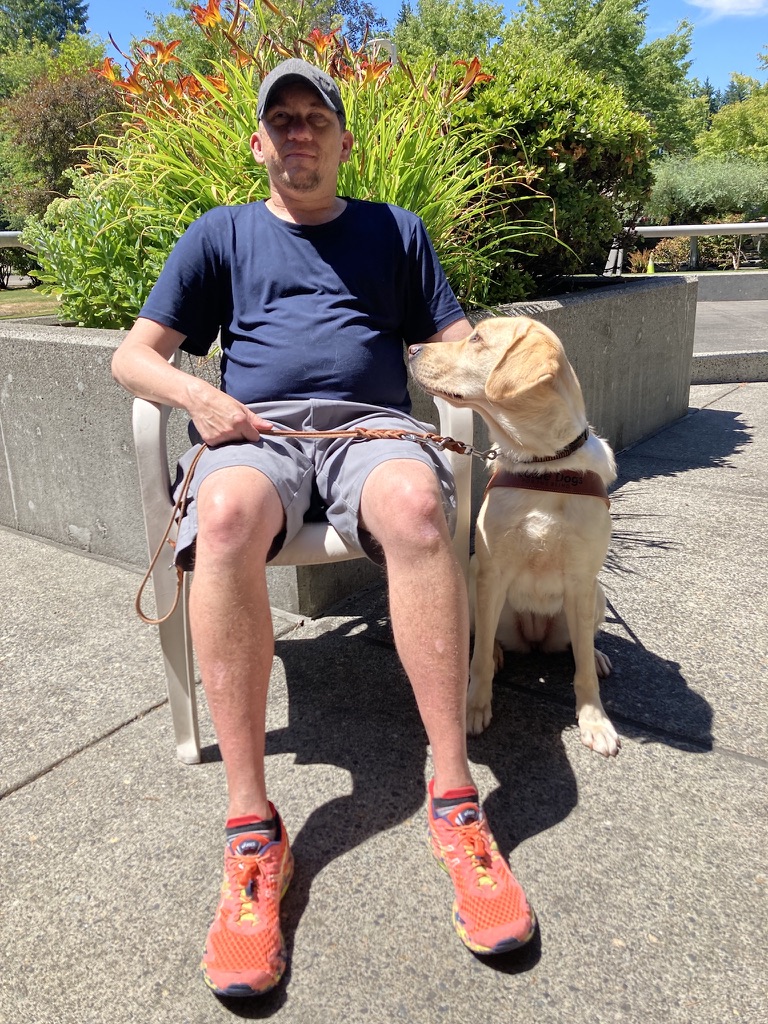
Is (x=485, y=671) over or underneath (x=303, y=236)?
underneath

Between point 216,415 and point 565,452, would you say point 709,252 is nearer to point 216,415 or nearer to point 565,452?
point 565,452

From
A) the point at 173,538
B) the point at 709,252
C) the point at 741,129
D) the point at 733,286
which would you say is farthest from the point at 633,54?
the point at 173,538

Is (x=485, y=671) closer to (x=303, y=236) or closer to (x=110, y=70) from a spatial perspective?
(x=303, y=236)

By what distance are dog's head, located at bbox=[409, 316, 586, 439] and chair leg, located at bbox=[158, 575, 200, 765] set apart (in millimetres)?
933

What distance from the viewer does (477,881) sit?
169 cm

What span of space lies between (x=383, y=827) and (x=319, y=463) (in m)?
0.97

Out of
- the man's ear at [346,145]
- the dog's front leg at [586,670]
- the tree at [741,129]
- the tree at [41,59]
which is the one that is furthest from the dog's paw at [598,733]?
the tree at [741,129]

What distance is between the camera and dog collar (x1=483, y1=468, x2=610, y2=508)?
222 cm

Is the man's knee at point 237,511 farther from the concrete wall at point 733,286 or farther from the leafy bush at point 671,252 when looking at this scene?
the leafy bush at point 671,252

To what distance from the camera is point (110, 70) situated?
3.32m

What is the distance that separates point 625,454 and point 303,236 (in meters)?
3.40

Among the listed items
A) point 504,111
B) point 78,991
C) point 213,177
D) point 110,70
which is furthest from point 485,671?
point 504,111

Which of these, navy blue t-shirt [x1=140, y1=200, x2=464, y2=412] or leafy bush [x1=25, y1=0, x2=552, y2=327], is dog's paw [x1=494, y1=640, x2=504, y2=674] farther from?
leafy bush [x1=25, y1=0, x2=552, y2=327]

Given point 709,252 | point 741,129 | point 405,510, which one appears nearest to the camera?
point 405,510
